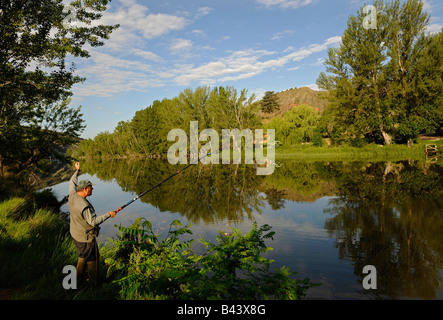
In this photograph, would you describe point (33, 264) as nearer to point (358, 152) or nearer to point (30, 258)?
point (30, 258)

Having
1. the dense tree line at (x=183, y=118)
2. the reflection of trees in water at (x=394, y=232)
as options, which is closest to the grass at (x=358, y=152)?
the dense tree line at (x=183, y=118)

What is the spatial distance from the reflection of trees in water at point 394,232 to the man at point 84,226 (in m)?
6.07

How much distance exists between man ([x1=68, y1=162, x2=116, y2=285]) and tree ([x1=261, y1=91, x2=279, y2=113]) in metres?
124

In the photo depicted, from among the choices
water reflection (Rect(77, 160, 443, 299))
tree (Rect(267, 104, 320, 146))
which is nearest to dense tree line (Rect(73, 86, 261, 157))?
tree (Rect(267, 104, 320, 146))

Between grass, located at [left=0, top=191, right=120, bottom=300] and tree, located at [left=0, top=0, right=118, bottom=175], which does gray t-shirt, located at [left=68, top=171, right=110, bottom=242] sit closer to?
grass, located at [left=0, top=191, right=120, bottom=300]

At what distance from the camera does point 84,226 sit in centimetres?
537

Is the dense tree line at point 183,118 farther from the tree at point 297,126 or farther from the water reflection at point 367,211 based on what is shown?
the water reflection at point 367,211

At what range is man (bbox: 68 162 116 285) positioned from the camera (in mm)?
5381

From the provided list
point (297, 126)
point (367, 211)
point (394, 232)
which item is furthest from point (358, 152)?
point (394, 232)

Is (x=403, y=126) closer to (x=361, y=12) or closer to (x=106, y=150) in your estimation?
(x=361, y=12)

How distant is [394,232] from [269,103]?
121567 millimetres

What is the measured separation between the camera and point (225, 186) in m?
20.5
